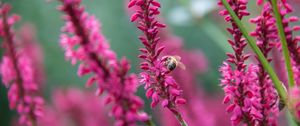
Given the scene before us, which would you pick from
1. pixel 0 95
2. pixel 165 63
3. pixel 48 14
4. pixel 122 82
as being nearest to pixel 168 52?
pixel 165 63

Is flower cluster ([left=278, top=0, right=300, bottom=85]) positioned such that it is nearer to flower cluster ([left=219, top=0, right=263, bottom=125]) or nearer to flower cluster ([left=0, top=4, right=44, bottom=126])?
flower cluster ([left=219, top=0, right=263, bottom=125])

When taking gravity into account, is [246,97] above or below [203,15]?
below

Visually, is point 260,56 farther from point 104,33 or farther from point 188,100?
point 104,33

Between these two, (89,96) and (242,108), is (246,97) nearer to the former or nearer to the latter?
(242,108)

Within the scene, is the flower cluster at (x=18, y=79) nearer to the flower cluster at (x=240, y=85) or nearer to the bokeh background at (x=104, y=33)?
the flower cluster at (x=240, y=85)

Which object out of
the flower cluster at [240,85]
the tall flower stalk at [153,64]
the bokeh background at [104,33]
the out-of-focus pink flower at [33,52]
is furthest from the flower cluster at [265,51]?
the bokeh background at [104,33]

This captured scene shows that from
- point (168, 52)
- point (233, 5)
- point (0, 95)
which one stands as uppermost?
point (0, 95)
